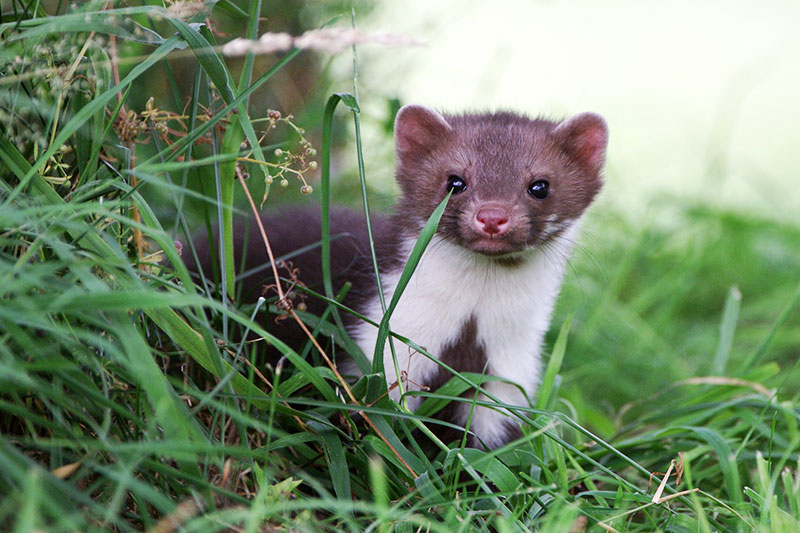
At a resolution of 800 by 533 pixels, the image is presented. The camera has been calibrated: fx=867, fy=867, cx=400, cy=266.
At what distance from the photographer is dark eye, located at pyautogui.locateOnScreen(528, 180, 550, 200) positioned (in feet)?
13.7

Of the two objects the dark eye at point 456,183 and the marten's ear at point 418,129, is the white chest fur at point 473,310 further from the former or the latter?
the marten's ear at point 418,129

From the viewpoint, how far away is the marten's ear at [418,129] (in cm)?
433

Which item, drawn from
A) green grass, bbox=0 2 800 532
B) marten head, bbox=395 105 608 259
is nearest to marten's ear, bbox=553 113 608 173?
marten head, bbox=395 105 608 259

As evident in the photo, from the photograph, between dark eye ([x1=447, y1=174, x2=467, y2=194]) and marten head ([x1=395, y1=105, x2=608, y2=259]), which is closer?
marten head ([x1=395, y1=105, x2=608, y2=259])

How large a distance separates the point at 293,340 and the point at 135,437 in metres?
1.53

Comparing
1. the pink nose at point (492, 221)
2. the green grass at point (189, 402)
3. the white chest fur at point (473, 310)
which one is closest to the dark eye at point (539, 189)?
the white chest fur at point (473, 310)

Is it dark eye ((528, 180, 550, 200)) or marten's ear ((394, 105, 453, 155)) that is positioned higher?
marten's ear ((394, 105, 453, 155))

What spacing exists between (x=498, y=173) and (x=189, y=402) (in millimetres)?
1743

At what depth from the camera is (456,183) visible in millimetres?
4148

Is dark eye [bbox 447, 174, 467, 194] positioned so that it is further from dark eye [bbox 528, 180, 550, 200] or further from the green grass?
the green grass

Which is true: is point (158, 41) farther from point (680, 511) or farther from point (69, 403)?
point (680, 511)

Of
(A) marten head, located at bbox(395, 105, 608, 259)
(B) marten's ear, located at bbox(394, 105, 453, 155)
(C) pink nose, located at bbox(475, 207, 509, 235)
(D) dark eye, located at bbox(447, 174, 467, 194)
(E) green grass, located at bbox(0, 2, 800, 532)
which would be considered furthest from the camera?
(B) marten's ear, located at bbox(394, 105, 453, 155)

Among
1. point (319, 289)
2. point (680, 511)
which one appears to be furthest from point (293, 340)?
point (680, 511)

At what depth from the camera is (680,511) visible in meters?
3.55
